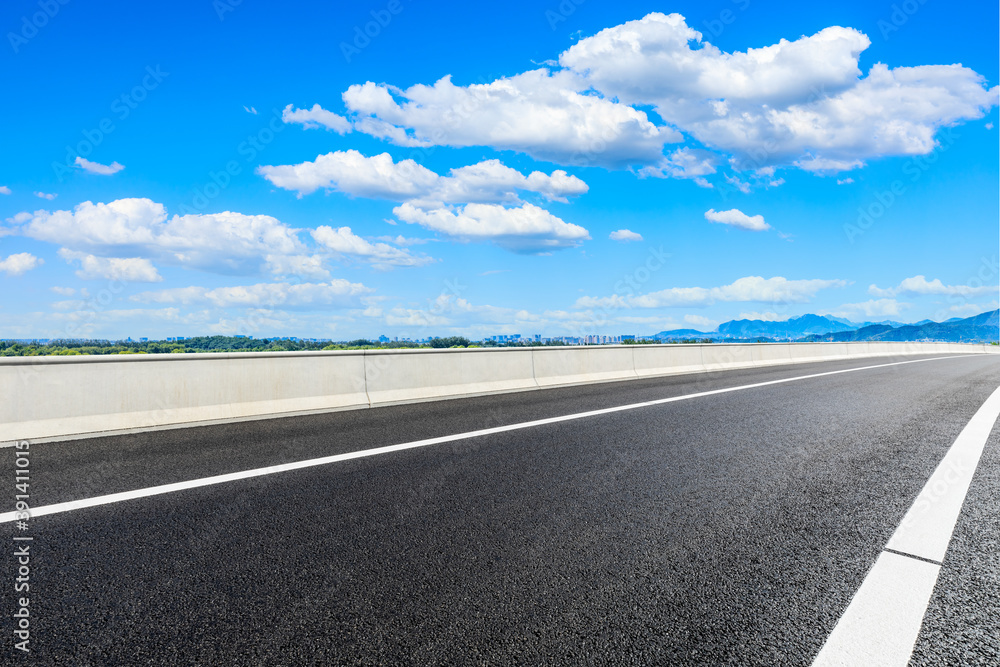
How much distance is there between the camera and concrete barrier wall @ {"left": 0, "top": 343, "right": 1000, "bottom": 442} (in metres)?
7.47

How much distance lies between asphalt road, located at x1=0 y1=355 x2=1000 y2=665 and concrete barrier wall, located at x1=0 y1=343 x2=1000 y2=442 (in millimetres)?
764

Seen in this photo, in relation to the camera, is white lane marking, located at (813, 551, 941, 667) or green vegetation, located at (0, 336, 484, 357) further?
green vegetation, located at (0, 336, 484, 357)

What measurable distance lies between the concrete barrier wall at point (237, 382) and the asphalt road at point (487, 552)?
0.76 m

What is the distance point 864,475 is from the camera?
562cm

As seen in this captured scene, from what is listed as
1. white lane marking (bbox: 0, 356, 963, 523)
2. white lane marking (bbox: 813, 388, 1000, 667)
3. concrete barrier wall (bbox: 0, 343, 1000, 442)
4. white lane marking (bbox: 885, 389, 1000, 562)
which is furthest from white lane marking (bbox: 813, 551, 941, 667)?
concrete barrier wall (bbox: 0, 343, 1000, 442)

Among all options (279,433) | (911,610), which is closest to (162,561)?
(911,610)

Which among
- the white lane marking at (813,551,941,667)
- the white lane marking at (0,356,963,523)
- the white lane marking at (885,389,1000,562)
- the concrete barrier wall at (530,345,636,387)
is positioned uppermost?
the concrete barrier wall at (530,345,636,387)

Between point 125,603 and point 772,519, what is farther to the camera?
point 772,519

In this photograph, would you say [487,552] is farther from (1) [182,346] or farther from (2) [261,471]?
(1) [182,346]

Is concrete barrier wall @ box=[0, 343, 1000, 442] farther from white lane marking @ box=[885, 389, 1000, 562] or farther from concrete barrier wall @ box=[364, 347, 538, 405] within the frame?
white lane marking @ box=[885, 389, 1000, 562]

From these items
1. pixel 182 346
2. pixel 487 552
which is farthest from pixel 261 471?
pixel 182 346

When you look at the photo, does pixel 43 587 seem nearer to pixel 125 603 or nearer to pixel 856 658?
pixel 125 603

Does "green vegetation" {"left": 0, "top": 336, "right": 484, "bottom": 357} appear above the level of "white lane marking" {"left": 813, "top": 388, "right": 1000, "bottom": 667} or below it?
above

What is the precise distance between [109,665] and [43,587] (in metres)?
1.00
